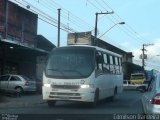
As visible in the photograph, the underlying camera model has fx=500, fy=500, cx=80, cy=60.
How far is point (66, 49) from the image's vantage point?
78.7 feet

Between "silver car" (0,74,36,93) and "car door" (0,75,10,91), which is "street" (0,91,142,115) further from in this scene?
"car door" (0,75,10,91)

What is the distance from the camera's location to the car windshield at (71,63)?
2288 centimetres

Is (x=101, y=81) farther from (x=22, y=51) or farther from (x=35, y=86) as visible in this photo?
(x=22, y=51)

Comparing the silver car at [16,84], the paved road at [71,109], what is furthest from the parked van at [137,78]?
the paved road at [71,109]

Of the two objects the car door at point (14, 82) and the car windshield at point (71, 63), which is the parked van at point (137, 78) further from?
the car windshield at point (71, 63)

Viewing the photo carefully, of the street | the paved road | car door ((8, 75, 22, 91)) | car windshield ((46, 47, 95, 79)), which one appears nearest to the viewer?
the paved road

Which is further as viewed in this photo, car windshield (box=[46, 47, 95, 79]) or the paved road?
car windshield (box=[46, 47, 95, 79])

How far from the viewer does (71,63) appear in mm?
23188

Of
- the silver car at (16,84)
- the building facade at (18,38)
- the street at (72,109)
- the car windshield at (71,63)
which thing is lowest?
the street at (72,109)

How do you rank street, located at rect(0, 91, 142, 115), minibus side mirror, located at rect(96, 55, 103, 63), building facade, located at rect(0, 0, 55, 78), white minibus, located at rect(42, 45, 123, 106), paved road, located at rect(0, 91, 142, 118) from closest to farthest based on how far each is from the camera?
paved road, located at rect(0, 91, 142, 118), street, located at rect(0, 91, 142, 115), white minibus, located at rect(42, 45, 123, 106), minibus side mirror, located at rect(96, 55, 103, 63), building facade, located at rect(0, 0, 55, 78)

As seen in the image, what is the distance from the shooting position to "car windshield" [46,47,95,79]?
75.0 feet

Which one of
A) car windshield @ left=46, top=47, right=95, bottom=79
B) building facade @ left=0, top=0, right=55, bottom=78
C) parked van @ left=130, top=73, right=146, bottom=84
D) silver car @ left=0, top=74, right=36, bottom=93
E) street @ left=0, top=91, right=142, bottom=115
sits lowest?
street @ left=0, top=91, right=142, bottom=115

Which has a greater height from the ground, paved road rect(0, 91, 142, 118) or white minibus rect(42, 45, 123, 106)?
white minibus rect(42, 45, 123, 106)

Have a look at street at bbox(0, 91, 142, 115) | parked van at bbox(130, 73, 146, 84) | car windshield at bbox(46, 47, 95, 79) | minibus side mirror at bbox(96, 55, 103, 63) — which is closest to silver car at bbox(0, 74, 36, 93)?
street at bbox(0, 91, 142, 115)
